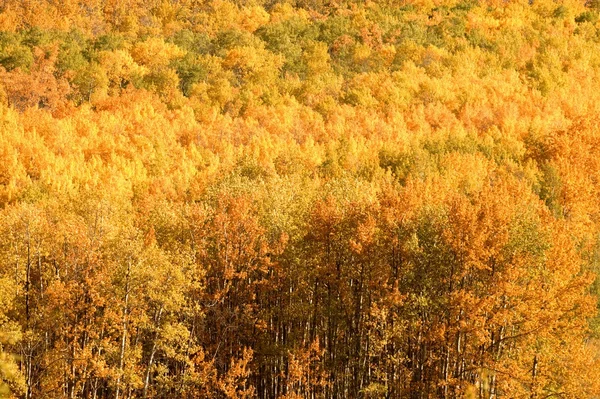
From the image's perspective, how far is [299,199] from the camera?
4569cm

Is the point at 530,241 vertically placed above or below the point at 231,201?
above

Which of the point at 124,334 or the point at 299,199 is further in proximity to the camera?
the point at 299,199

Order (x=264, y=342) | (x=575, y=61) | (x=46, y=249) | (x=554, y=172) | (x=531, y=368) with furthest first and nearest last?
(x=575, y=61)
(x=554, y=172)
(x=264, y=342)
(x=46, y=249)
(x=531, y=368)

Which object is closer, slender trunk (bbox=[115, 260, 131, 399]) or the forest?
slender trunk (bbox=[115, 260, 131, 399])

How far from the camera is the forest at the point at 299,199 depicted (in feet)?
107

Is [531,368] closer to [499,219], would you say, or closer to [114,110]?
[499,219]

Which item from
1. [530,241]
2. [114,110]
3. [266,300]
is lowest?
[114,110]

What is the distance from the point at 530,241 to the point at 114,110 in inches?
3210

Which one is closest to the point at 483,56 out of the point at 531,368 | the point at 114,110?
the point at 114,110

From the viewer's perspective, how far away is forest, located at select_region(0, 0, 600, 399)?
3269 cm

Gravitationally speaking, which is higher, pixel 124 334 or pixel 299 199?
pixel 299 199

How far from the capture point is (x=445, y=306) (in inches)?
1326

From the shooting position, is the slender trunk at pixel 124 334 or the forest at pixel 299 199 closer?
the slender trunk at pixel 124 334

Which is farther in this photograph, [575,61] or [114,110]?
[575,61]
